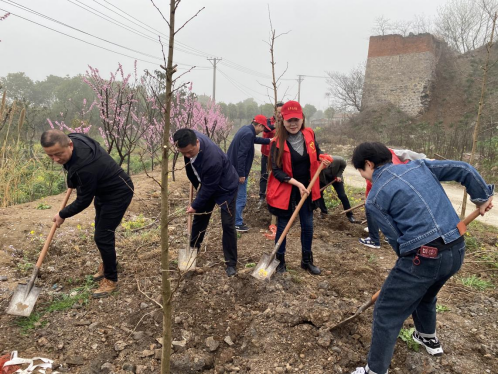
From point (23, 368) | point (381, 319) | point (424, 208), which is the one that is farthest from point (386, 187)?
point (23, 368)

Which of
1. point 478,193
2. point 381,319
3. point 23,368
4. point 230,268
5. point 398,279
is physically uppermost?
point 478,193

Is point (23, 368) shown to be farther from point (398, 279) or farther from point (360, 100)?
point (360, 100)

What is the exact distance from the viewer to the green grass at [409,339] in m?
2.28

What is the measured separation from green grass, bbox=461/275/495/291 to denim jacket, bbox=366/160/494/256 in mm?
1899

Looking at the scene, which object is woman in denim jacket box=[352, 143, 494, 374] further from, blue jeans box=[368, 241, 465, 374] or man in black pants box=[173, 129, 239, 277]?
man in black pants box=[173, 129, 239, 277]

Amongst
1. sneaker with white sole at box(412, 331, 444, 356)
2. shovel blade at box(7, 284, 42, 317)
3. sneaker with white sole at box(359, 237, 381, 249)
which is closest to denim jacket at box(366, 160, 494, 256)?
sneaker with white sole at box(412, 331, 444, 356)

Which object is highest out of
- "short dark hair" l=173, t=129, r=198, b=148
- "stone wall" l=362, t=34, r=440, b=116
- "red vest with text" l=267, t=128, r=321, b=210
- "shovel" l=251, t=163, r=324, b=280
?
"stone wall" l=362, t=34, r=440, b=116

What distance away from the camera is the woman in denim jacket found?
1.72 m

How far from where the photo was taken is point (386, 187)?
1.76m

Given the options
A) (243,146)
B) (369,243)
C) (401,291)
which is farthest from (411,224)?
(243,146)

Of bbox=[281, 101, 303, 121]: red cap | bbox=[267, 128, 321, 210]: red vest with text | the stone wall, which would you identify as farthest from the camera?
the stone wall

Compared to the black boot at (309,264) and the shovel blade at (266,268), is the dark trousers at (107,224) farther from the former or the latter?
the black boot at (309,264)

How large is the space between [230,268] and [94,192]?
1430mm

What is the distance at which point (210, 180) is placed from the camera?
2.93 meters
